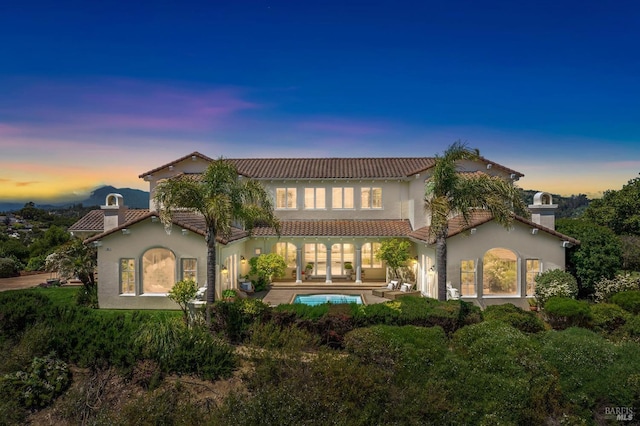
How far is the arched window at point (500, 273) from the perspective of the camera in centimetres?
1964

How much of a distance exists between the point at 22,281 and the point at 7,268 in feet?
10.9

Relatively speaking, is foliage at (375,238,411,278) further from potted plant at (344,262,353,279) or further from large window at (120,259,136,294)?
large window at (120,259,136,294)

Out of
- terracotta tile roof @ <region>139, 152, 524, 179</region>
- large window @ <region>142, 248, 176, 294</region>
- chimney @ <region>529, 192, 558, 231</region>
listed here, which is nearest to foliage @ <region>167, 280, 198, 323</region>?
large window @ <region>142, 248, 176, 294</region>

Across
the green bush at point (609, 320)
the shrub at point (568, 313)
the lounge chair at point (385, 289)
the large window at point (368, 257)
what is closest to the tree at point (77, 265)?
the lounge chair at point (385, 289)

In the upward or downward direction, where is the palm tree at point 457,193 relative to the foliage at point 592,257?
upward

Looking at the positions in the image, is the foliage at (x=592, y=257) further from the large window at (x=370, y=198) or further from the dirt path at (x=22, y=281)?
the dirt path at (x=22, y=281)

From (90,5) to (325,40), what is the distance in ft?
46.2

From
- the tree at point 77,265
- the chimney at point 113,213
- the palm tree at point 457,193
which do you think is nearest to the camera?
the palm tree at point 457,193

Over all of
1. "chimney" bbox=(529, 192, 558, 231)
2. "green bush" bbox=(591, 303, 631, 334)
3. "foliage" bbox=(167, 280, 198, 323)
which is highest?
"chimney" bbox=(529, 192, 558, 231)

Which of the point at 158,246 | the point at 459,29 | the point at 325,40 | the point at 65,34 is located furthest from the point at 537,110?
the point at 65,34

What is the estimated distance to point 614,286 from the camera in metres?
18.4

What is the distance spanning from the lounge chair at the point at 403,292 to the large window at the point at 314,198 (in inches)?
337

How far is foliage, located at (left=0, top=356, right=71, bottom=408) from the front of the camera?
11.0 m

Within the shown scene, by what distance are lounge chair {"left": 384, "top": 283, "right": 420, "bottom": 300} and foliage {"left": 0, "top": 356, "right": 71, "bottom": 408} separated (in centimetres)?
1553
